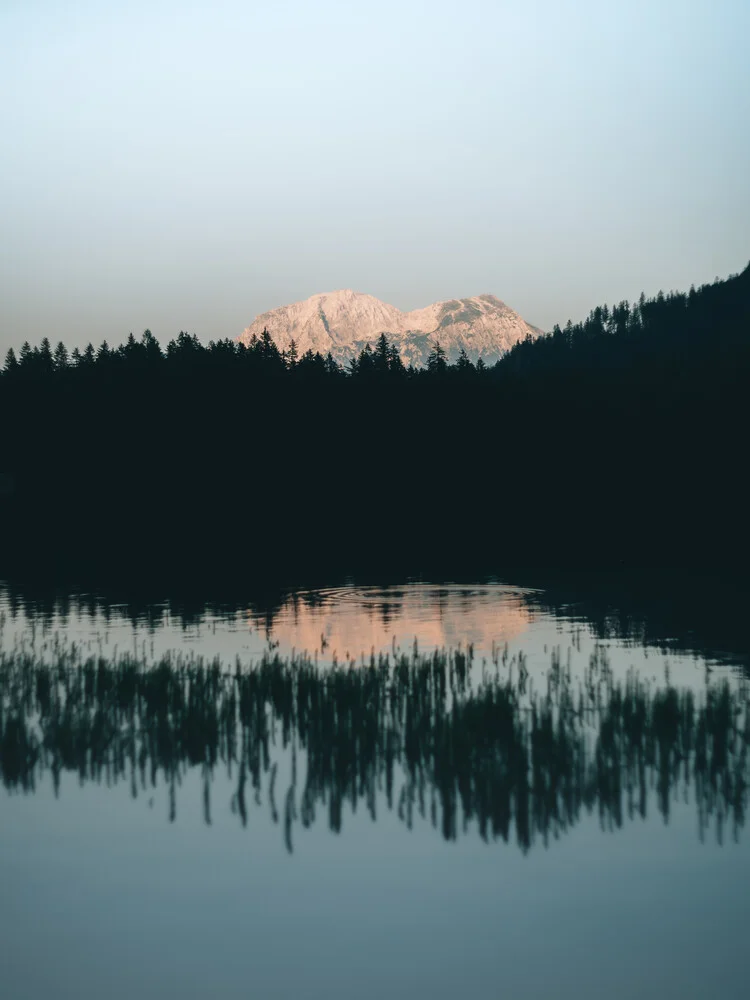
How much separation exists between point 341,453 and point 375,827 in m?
125

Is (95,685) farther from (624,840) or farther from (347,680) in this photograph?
(624,840)

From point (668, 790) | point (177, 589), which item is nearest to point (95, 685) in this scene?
point (668, 790)

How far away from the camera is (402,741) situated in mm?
18203

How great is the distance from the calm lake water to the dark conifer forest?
55651mm

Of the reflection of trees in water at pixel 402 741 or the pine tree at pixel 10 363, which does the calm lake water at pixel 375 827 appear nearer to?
the reflection of trees in water at pixel 402 741

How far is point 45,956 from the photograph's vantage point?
1142 centimetres

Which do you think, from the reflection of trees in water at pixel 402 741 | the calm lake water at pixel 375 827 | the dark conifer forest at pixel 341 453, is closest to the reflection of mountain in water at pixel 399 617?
the calm lake water at pixel 375 827

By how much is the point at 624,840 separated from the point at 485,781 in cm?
257

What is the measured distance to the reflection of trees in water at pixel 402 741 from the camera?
15.3 metres

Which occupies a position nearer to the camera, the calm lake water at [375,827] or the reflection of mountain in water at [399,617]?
the calm lake water at [375,827]

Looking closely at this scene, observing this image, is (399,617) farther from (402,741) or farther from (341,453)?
(341,453)

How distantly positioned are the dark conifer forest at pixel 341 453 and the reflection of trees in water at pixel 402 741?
181 ft

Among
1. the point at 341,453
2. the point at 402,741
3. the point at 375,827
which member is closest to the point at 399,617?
the point at 402,741

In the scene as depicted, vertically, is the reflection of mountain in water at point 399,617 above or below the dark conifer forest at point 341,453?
below
